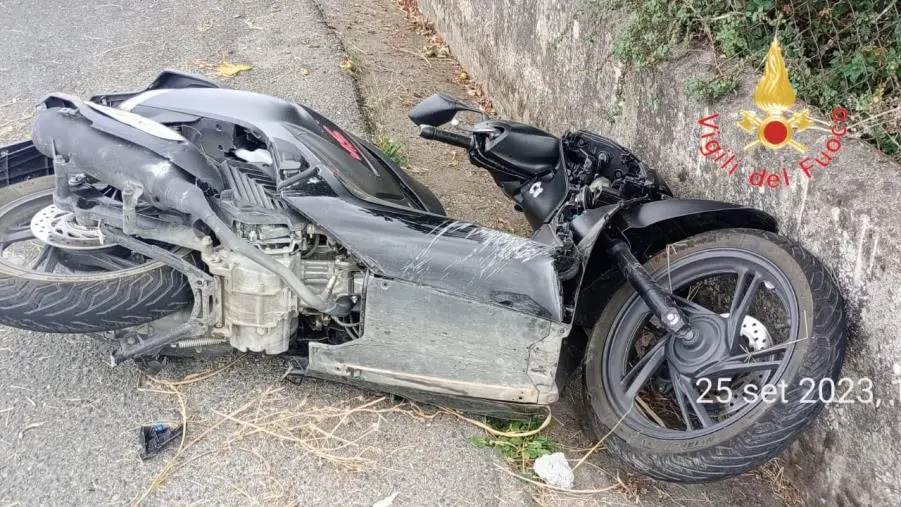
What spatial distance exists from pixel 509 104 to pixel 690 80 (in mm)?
2651

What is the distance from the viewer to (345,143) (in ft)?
11.5

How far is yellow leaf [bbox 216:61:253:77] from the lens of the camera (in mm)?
6219

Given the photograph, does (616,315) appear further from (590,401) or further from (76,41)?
(76,41)

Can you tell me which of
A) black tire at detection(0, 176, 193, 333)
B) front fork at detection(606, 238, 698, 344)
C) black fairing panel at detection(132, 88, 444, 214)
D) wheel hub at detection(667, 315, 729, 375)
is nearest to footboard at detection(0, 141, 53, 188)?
black fairing panel at detection(132, 88, 444, 214)

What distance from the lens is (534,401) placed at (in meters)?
3.06

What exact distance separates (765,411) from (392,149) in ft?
10.6

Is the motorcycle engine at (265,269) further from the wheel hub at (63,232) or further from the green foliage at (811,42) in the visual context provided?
the green foliage at (811,42)

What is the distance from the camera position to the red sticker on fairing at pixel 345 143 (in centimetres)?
343

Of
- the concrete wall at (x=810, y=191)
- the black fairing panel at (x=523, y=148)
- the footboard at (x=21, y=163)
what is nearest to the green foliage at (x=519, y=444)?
the concrete wall at (x=810, y=191)

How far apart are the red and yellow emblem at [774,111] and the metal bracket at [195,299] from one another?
2319 millimetres


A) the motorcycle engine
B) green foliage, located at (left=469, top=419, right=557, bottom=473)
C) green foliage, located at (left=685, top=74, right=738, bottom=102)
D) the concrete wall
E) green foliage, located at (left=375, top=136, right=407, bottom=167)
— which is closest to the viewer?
the concrete wall

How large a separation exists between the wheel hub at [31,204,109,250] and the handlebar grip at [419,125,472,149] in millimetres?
1458

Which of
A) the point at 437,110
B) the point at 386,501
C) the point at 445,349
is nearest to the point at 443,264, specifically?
the point at 445,349

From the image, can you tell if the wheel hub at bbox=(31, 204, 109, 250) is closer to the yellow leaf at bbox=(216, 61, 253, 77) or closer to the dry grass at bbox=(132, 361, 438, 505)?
the dry grass at bbox=(132, 361, 438, 505)
